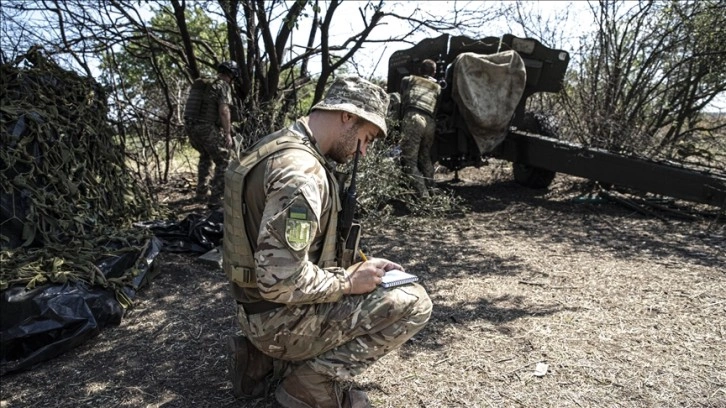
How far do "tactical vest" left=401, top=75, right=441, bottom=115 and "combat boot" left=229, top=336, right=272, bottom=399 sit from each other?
4.29 metres

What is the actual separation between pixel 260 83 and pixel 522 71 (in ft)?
9.87

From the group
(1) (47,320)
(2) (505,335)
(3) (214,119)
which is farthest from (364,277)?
(3) (214,119)

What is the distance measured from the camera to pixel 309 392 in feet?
7.95

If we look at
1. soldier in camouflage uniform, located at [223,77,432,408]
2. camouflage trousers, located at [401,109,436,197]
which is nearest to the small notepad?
soldier in camouflage uniform, located at [223,77,432,408]

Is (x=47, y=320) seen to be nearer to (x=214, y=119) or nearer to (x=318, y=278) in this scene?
(x=318, y=278)

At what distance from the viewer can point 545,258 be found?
480 centimetres

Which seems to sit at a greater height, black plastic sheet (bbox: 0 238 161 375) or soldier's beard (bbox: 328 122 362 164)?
soldier's beard (bbox: 328 122 362 164)

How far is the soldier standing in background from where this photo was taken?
20.9 feet

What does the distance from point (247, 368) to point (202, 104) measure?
4741mm

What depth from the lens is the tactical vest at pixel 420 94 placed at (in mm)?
6449

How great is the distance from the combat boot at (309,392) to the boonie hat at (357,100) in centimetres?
108

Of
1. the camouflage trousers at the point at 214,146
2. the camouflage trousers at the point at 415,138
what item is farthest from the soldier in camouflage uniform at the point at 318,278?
the camouflage trousers at the point at 214,146

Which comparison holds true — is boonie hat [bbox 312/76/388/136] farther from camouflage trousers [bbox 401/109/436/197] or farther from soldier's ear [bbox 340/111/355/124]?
camouflage trousers [bbox 401/109/436/197]

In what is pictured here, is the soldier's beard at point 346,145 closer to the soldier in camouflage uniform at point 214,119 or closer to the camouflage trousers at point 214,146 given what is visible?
the soldier in camouflage uniform at point 214,119
